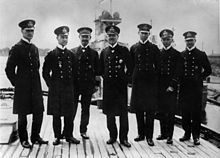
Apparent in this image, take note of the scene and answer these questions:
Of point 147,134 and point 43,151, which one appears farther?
point 147,134

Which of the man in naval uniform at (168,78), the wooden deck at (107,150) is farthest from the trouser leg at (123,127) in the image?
the man in naval uniform at (168,78)

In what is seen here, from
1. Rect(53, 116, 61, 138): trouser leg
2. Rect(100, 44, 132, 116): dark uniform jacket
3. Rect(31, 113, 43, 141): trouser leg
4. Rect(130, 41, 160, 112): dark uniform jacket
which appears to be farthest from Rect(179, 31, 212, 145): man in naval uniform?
Rect(31, 113, 43, 141): trouser leg

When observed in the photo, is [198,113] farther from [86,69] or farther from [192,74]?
[86,69]

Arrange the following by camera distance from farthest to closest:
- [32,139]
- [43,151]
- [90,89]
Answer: [90,89] < [32,139] < [43,151]

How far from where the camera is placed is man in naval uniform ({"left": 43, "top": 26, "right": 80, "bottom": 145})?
4227mm

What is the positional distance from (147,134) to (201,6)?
190 cm

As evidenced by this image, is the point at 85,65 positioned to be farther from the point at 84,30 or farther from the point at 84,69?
the point at 84,30

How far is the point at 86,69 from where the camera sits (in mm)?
4520

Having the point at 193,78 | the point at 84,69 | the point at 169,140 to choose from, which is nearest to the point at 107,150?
the point at 169,140

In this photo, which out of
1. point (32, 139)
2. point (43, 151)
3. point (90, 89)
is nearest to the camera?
point (43, 151)

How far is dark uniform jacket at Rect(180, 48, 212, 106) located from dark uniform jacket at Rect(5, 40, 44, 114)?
2028 mm

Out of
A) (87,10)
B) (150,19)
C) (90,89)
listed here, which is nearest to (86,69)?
(90,89)

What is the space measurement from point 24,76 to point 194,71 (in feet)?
7.45

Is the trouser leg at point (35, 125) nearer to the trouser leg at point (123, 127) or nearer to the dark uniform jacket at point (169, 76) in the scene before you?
the trouser leg at point (123, 127)
